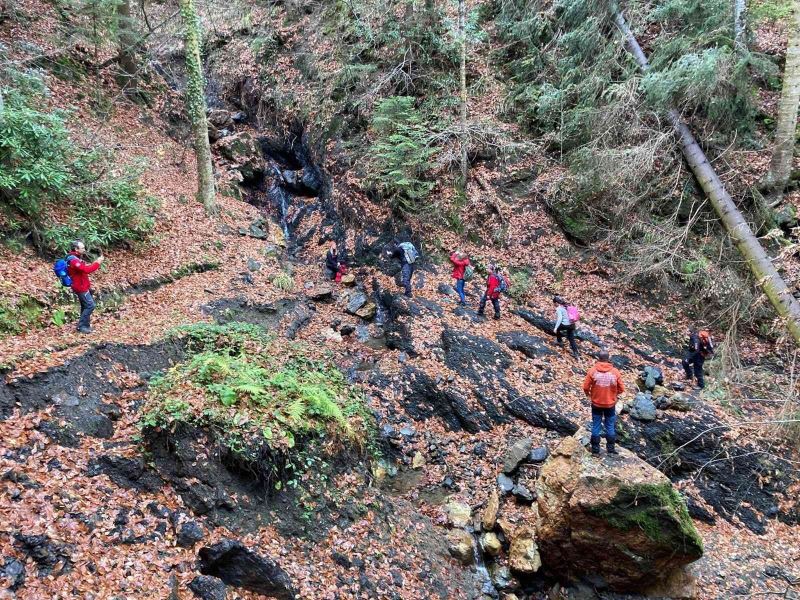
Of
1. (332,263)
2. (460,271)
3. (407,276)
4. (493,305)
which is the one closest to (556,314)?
(493,305)

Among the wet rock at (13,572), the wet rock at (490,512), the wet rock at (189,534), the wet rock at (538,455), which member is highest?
the wet rock at (13,572)

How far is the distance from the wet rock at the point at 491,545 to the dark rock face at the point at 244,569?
12.8 ft

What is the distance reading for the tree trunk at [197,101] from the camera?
43.8 feet

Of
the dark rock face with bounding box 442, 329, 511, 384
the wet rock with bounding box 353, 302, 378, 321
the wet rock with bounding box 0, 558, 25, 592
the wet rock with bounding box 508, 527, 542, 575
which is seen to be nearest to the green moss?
the wet rock with bounding box 508, 527, 542, 575

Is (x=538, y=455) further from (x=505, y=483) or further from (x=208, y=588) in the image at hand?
(x=208, y=588)

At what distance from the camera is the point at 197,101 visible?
45.9 ft

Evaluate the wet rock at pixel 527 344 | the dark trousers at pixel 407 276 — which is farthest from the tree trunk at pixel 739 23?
the dark trousers at pixel 407 276

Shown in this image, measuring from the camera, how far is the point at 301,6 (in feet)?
72.2

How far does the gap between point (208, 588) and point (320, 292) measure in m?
9.51

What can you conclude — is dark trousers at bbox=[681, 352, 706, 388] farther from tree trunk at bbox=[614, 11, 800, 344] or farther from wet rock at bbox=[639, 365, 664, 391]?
tree trunk at bbox=[614, 11, 800, 344]

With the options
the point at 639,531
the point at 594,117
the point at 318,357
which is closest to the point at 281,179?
the point at 318,357

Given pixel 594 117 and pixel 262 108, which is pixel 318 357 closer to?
pixel 594 117

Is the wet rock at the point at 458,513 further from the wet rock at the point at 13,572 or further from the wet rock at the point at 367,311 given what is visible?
the wet rock at the point at 13,572

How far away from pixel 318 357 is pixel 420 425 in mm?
3086
